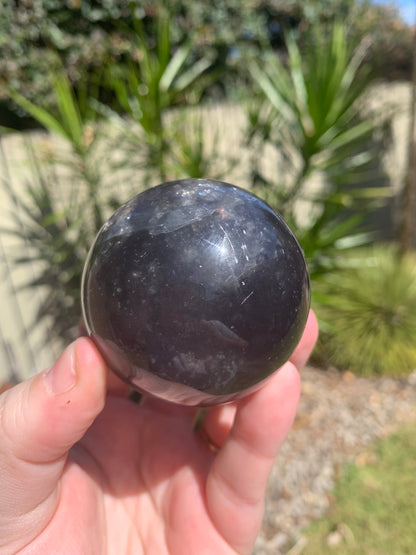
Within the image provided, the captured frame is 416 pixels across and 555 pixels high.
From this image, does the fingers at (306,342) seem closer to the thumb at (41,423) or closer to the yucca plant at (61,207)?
the thumb at (41,423)

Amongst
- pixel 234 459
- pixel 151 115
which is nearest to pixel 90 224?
pixel 151 115

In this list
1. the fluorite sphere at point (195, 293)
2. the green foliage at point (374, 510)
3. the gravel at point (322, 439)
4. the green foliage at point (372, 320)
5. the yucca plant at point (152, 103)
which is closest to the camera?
the fluorite sphere at point (195, 293)

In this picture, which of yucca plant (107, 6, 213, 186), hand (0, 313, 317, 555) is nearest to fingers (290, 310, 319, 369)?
hand (0, 313, 317, 555)

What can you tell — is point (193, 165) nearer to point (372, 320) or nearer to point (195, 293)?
point (372, 320)

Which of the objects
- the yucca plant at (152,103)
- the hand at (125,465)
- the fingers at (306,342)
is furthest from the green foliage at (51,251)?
the fingers at (306,342)

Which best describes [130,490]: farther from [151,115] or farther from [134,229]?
[151,115]

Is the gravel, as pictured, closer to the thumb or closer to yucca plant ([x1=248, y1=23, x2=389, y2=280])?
yucca plant ([x1=248, y1=23, x2=389, y2=280])
